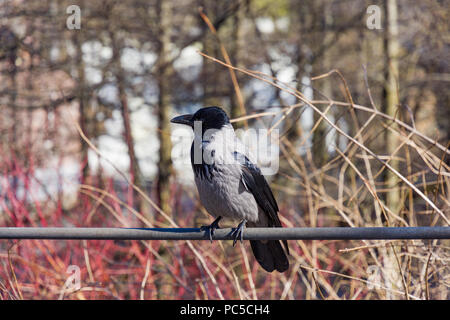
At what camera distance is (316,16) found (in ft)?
39.2

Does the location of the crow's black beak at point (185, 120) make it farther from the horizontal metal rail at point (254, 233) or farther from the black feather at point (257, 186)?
the horizontal metal rail at point (254, 233)

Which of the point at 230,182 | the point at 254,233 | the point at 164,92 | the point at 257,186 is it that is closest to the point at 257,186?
the point at 257,186

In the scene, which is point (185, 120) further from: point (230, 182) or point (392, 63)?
point (392, 63)

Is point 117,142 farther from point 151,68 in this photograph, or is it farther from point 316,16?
point 316,16

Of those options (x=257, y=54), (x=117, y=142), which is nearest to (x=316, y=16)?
(x=257, y=54)

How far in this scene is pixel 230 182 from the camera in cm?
364

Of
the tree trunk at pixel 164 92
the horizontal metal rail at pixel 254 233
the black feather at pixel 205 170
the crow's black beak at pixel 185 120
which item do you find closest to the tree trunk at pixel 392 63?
the tree trunk at pixel 164 92

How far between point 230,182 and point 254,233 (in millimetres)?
1192

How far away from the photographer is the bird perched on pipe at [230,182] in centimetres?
361

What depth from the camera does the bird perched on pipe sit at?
3.61m

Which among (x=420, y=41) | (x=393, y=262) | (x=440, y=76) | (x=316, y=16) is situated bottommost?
(x=393, y=262)

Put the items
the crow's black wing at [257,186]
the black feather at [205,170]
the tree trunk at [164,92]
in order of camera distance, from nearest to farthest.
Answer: the black feather at [205,170]
the crow's black wing at [257,186]
the tree trunk at [164,92]

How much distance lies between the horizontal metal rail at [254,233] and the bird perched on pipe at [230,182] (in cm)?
97
